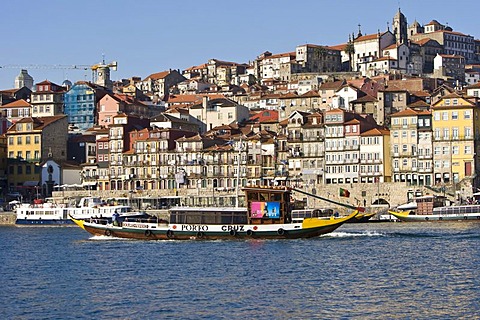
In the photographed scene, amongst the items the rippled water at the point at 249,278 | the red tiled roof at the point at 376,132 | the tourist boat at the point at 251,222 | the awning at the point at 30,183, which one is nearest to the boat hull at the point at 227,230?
the tourist boat at the point at 251,222

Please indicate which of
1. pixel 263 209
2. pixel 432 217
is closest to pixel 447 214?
pixel 432 217

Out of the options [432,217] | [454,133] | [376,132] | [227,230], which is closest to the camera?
[227,230]

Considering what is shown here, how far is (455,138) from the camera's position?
98375 mm

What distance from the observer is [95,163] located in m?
115

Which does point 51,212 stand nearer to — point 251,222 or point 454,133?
point 251,222

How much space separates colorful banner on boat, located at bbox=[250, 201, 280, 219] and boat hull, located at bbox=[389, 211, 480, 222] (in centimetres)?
2721

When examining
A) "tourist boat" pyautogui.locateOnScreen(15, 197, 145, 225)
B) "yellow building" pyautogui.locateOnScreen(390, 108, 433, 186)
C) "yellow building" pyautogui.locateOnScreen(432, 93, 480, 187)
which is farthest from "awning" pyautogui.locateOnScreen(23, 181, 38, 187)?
"yellow building" pyautogui.locateOnScreen(432, 93, 480, 187)

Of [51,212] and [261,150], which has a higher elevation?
[261,150]

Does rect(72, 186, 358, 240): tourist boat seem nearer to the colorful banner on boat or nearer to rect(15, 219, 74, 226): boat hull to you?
the colorful banner on boat

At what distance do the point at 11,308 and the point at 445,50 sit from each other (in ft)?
465

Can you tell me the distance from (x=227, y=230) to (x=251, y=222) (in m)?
1.70

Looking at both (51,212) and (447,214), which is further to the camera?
(51,212)

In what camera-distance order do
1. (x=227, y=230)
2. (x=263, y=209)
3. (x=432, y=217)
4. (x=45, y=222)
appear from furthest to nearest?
(x=45, y=222), (x=432, y=217), (x=227, y=230), (x=263, y=209)

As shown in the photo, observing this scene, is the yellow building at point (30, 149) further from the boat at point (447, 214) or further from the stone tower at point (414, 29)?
the stone tower at point (414, 29)
